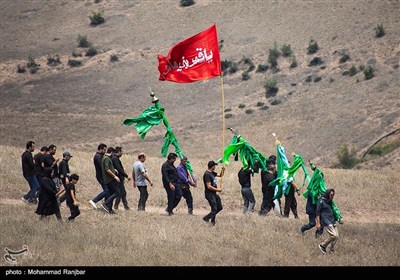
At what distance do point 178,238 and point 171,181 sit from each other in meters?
3.32

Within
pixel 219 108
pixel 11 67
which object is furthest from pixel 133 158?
pixel 11 67

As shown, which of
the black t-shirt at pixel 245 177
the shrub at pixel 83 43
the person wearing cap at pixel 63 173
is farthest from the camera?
the shrub at pixel 83 43

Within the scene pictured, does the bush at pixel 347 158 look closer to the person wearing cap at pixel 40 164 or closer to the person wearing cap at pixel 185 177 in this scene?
the person wearing cap at pixel 185 177

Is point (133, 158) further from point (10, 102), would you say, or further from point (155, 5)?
point (155, 5)

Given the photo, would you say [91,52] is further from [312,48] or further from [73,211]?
[73,211]

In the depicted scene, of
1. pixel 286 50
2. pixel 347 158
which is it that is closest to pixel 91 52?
pixel 286 50

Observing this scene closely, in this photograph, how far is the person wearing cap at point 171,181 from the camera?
2241 cm

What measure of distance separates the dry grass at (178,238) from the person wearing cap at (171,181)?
39cm

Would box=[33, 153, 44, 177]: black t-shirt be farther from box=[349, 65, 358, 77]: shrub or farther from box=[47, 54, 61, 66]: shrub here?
box=[47, 54, 61, 66]: shrub

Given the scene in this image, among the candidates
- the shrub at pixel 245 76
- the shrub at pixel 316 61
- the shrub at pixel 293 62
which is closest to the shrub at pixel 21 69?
the shrub at pixel 245 76

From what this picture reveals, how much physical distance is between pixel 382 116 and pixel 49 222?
3517 cm

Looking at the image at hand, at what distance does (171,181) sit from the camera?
2255 centimetres

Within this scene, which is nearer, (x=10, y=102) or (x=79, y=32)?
(x=10, y=102)

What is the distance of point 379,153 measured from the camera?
45.5m
